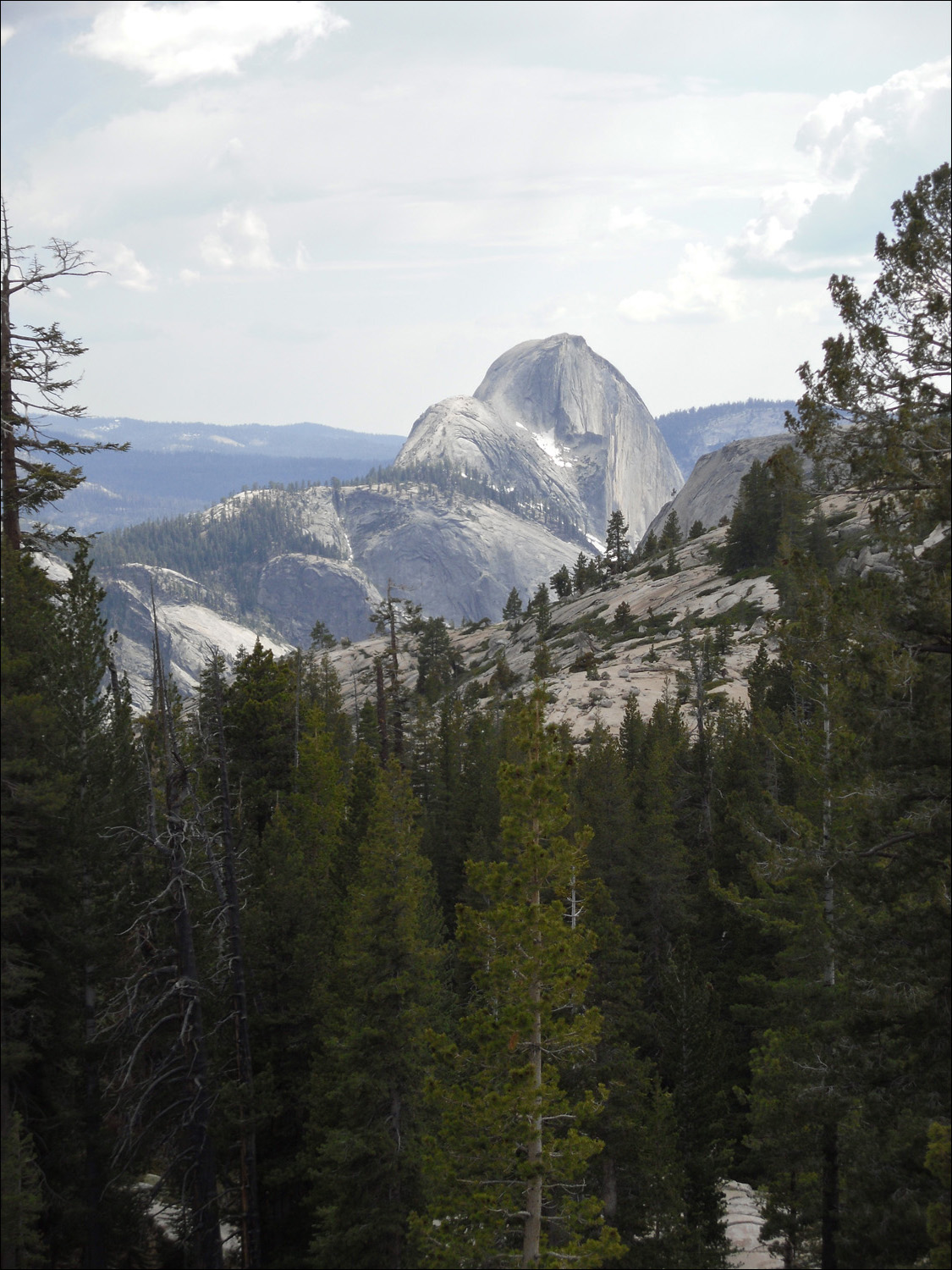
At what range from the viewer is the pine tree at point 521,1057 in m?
13.1

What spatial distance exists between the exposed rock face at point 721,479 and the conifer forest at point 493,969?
154m

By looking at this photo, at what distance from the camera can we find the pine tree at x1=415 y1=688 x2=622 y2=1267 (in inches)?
518

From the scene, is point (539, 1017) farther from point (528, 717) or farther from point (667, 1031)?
point (667, 1031)

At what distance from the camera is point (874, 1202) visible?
37.9 ft

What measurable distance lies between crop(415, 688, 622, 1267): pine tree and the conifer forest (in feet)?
0.21

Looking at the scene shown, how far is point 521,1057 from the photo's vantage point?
14031 mm

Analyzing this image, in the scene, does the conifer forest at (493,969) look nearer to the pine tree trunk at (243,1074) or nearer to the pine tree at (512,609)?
the pine tree trunk at (243,1074)

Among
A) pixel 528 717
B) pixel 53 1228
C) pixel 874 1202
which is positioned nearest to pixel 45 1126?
pixel 53 1228

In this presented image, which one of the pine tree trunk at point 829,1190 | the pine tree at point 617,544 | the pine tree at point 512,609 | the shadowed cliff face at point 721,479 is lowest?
the pine tree trunk at point 829,1190

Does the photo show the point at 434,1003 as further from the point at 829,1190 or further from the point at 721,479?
the point at 721,479

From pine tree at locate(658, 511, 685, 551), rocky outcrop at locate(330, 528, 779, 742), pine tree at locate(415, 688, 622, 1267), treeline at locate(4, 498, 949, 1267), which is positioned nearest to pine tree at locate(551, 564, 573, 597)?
rocky outcrop at locate(330, 528, 779, 742)

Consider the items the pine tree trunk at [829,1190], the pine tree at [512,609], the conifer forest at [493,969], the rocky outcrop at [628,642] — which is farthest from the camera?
the pine tree at [512,609]

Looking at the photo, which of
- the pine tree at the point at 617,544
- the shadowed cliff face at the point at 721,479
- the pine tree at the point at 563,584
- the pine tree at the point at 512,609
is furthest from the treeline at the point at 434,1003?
the shadowed cliff face at the point at 721,479

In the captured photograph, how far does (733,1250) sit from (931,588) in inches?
703
